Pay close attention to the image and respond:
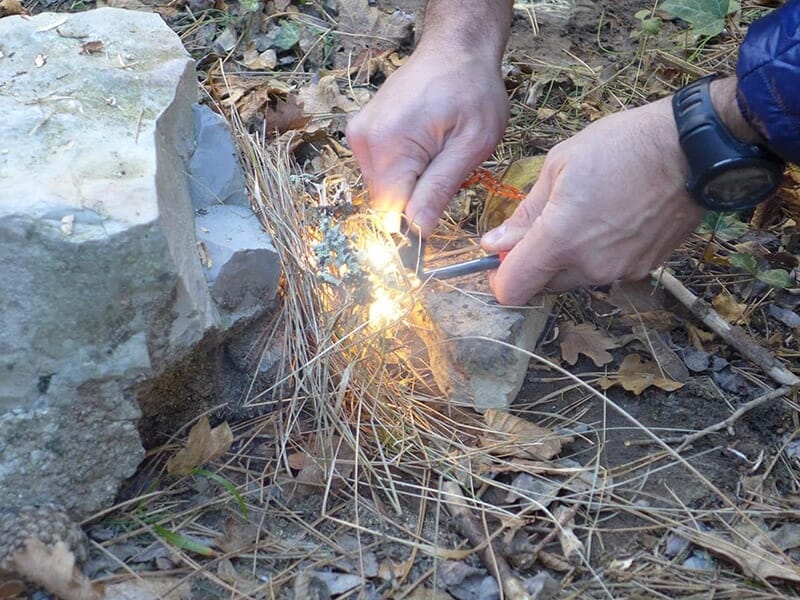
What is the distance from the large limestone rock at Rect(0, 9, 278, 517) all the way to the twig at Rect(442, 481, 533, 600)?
0.66 meters

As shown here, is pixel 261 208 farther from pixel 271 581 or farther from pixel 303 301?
pixel 271 581

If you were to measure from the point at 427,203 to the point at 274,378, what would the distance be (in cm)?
59

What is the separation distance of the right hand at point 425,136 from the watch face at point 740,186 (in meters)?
0.63

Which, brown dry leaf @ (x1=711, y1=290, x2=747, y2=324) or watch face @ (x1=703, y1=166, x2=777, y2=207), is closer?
watch face @ (x1=703, y1=166, x2=777, y2=207)

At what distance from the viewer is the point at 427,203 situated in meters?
2.06

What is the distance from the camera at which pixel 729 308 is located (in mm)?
2320

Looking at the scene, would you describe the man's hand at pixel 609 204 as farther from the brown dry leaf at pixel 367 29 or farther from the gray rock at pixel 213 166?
the brown dry leaf at pixel 367 29

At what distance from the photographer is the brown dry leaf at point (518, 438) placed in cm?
194

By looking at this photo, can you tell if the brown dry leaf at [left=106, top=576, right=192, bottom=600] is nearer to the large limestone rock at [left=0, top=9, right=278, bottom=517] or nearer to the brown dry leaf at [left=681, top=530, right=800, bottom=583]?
the large limestone rock at [left=0, top=9, right=278, bottom=517]

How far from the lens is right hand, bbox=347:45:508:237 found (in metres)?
2.07

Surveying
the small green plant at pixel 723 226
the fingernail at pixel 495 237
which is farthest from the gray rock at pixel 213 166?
the small green plant at pixel 723 226

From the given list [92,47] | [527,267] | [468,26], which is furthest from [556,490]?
[92,47]

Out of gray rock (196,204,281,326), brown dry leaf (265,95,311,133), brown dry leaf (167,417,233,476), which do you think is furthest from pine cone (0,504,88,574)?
brown dry leaf (265,95,311,133)

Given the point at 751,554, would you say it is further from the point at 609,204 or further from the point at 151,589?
the point at 151,589
